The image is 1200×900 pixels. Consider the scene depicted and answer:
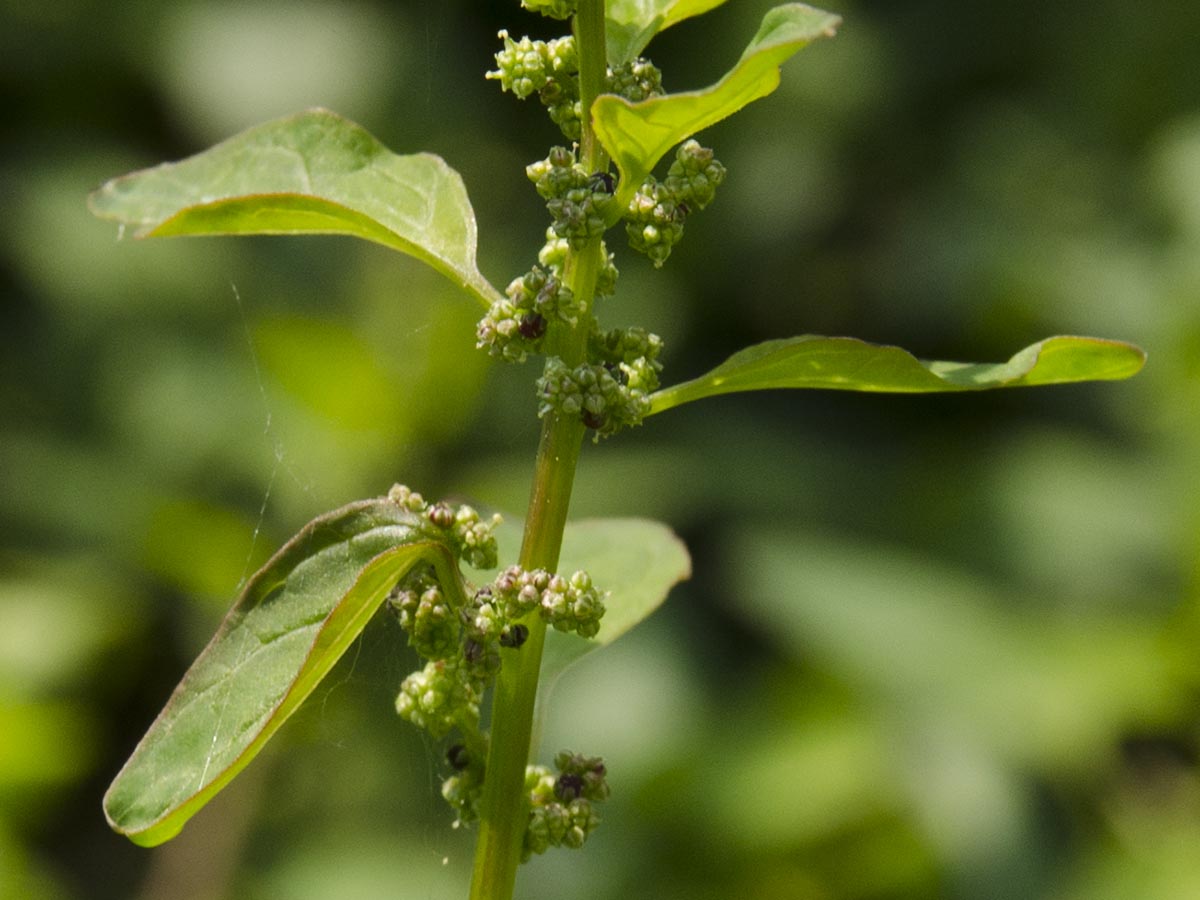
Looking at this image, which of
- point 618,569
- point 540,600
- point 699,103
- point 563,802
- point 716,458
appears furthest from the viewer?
point 716,458

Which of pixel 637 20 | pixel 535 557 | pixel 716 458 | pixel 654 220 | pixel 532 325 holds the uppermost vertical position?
pixel 716 458

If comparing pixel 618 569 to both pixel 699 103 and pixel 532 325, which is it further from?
pixel 699 103

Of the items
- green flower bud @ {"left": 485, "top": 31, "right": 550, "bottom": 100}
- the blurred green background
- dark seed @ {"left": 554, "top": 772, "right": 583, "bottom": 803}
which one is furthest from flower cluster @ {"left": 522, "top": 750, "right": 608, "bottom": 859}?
green flower bud @ {"left": 485, "top": 31, "right": 550, "bottom": 100}

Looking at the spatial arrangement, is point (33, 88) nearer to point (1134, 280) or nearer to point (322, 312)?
point (322, 312)

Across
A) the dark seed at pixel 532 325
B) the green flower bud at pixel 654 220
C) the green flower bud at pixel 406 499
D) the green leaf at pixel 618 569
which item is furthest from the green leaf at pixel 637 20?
the green leaf at pixel 618 569

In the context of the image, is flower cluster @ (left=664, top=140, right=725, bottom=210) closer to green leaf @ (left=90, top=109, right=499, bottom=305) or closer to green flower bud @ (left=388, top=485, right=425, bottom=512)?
green leaf @ (left=90, top=109, right=499, bottom=305)

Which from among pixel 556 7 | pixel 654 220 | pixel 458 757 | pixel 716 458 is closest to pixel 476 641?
pixel 458 757

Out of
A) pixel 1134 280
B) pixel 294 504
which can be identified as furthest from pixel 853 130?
pixel 294 504
